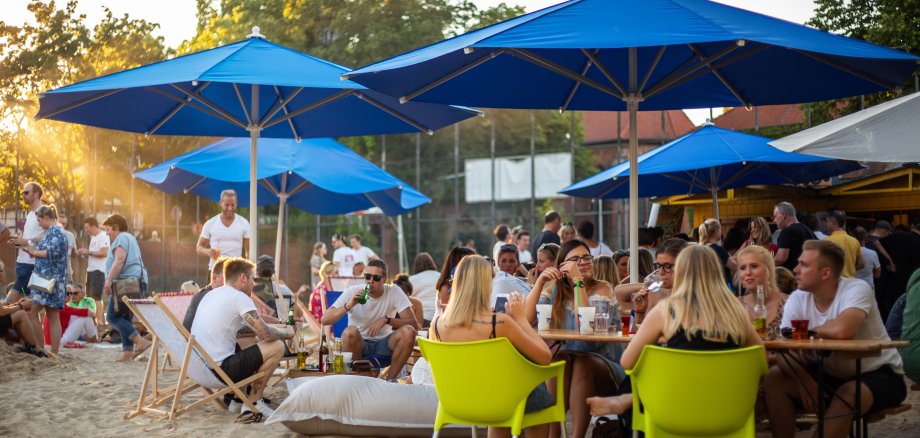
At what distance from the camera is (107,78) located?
7.53m

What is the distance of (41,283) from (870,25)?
727 inches

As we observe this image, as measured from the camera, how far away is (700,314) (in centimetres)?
407

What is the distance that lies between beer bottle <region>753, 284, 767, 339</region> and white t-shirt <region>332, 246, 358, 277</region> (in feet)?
36.8

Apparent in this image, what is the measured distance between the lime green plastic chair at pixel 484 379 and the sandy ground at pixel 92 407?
85.3 inches

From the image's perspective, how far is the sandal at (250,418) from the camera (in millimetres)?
6641

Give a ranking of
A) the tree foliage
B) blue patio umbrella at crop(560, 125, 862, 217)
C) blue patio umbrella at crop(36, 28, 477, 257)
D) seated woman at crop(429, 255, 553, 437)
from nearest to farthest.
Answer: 1. seated woman at crop(429, 255, 553, 437)
2. blue patio umbrella at crop(36, 28, 477, 257)
3. blue patio umbrella at crop(560, 125, 862, 217)
4. the tree foliage

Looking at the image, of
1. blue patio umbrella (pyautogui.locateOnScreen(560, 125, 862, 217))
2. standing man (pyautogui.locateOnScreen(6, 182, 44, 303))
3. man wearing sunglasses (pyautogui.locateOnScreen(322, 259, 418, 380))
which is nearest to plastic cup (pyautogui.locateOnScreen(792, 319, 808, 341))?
man wearing sunglasses (pyautogui.locateOnScreen(322, 259, 418, 380))

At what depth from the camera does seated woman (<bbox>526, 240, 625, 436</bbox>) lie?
210 inches

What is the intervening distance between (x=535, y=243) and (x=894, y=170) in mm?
5595

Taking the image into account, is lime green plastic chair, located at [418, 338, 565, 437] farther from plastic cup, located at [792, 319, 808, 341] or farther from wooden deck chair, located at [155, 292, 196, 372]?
wooden deck chair, located at [155, 292, 196, 372]

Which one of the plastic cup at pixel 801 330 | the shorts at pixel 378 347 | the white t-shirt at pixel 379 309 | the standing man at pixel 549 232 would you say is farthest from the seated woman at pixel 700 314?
the standing man at pixel 549 232

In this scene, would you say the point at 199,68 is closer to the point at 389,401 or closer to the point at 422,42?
the point at 389,401

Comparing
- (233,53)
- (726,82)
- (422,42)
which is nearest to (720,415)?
(726,82)

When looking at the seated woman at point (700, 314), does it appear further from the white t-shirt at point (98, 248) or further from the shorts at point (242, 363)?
the white t-shirt at point (98, 248)
